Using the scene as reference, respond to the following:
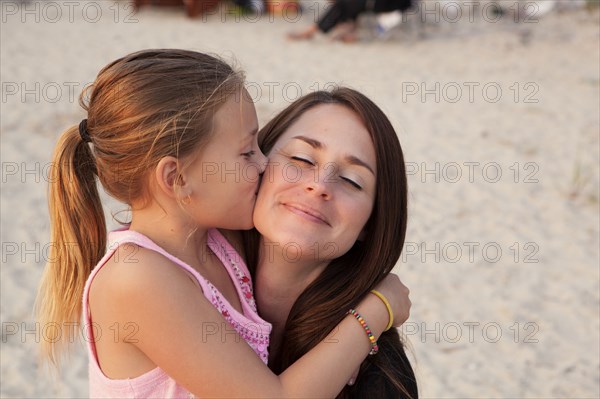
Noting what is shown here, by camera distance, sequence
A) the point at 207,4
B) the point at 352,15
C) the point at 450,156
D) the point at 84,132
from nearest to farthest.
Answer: the point at 84,132 < the point at 450,156 < the point at 352,15 < the point at 207,4

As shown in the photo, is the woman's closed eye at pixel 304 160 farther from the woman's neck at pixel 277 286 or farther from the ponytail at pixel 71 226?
the ponytail at pixel 71 226

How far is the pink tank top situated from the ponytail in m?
0.17

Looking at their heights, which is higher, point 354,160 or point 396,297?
point 354,160

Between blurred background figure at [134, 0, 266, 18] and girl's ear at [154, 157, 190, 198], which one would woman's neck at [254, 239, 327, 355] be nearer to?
girl's ear at [154, 157, 190, 198]

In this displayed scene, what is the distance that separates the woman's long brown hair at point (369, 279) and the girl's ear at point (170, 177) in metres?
0.48

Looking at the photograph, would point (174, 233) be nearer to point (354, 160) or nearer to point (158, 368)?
point (158, 368)

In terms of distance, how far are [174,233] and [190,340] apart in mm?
308

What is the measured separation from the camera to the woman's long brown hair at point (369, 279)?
213 cm

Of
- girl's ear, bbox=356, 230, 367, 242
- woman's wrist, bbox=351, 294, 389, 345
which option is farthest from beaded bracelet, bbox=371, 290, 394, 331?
girl's ear, bbox=356, 230, 367, 242

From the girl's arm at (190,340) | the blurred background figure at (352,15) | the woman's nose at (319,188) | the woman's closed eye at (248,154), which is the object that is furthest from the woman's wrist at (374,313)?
the blurred background figure at (352,15)

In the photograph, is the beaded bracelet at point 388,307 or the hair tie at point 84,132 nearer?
the hair tie at point 84,132

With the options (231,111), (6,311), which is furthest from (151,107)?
(6,311)

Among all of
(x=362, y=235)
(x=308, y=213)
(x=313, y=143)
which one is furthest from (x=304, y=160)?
(x=362, y=235)

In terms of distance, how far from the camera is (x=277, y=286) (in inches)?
88.3
